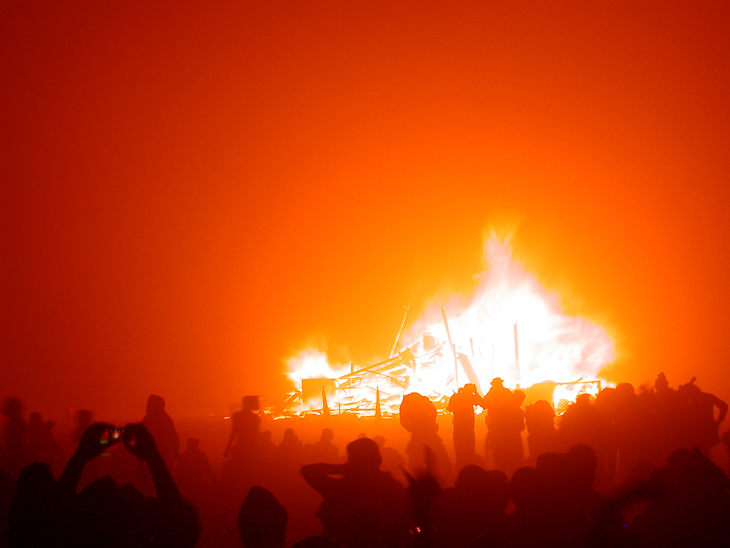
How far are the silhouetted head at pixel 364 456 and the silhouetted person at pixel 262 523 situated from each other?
1.14m

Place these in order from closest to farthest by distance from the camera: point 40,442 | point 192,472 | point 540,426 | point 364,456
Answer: point 364,456 < point 192,472 < point 540,426 < point 40,442

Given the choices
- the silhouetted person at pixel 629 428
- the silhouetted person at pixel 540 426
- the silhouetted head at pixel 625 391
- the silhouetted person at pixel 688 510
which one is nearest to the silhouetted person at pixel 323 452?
the silhouetted person at pixel 540 426

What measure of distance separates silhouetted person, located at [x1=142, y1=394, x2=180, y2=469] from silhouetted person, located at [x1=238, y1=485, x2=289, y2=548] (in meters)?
6.72

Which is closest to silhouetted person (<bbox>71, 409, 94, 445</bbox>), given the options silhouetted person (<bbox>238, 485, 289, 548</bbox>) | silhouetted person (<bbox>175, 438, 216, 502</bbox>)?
silhouetted person (<bbox>175, 438, 216, 502</bbox>)

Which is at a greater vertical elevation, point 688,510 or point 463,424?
point 463,424

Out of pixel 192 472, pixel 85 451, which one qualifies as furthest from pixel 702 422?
pixel 85 451

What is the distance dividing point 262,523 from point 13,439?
7.41m

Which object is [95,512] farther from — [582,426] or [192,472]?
[582,426]

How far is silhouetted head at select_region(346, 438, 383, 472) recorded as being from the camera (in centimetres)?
539

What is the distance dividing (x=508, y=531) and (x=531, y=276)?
30793 mm

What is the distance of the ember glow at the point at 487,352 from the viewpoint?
2136 centimetres

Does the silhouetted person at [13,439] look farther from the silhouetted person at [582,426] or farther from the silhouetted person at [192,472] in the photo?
the silhouetted person at [582,426]

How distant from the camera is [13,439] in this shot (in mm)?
10031

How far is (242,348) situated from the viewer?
120 ft
